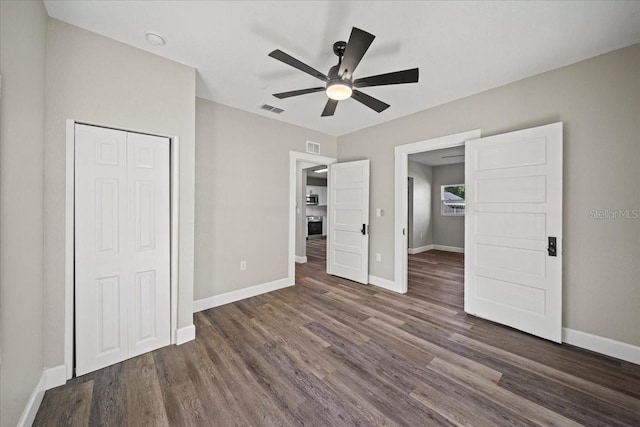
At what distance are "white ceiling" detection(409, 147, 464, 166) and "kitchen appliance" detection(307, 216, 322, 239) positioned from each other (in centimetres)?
488

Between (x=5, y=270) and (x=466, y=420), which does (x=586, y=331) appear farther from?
(x=5, y=270)

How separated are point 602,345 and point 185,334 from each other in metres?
3.89

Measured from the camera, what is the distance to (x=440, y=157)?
6.43 m

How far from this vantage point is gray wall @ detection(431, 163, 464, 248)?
7.25 m

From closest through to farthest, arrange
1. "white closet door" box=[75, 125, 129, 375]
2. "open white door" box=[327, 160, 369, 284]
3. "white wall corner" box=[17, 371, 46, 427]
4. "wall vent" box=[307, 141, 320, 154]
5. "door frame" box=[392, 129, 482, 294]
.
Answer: "white wall corner" box=[17, 371, 46, 427] → "white closet door" box=[75, 125, 129, 375] → "door frame" box=[392, 129, 482, 294] → "open white door" box=[327, 160, 369, 284] → "wall vent" box=[307, 141, 320, 154]

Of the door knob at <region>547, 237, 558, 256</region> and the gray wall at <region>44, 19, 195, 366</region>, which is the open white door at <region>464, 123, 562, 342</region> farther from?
the gray wall at <region>44, 19, 195, 366</region>

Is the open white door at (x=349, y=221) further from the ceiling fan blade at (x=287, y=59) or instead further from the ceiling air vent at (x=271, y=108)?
the ceiling fan blade at (x=287, y=59)

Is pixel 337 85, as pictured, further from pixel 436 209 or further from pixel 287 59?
pixel 436 209

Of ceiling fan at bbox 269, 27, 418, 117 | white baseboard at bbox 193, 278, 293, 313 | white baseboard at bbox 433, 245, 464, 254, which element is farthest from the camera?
white baseboard at bbox 433, 245, 464, 254

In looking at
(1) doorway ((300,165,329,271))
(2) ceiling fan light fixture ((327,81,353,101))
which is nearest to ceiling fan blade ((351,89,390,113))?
(2) ceiling fan light fixture ((327,81,353,101))

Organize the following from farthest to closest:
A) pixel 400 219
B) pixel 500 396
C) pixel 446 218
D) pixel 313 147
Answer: pixel 446 218 < pixel 313 147 < pixel 400 219 < pixel 500 396

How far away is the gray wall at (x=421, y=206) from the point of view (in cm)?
720

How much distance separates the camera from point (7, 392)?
126cm

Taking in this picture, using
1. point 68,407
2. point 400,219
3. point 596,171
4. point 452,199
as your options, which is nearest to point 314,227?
point 452,199
